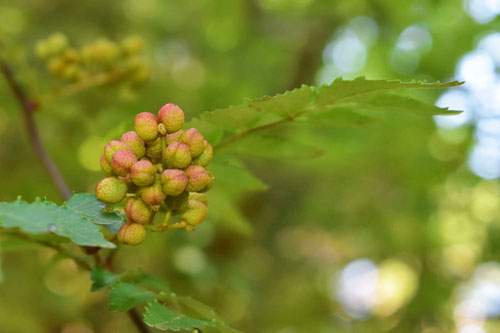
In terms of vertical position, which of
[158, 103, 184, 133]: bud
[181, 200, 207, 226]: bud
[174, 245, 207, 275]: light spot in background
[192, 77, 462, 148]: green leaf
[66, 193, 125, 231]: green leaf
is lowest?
[66, 193, 125, 231]: green leaf

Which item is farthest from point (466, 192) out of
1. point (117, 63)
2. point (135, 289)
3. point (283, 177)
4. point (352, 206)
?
point (135, 289)

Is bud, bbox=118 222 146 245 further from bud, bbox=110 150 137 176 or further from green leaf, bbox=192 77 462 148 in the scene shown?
green leaf, bbox=192 77 462 148

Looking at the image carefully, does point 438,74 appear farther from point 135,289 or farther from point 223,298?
point 135,289

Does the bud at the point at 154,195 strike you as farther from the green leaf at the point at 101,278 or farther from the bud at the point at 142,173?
the green leaf at the point at 101,278

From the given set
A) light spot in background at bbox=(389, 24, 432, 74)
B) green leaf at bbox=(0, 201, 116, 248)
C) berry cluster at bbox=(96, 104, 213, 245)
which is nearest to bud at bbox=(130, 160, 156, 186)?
berry cluster at bbox=(96, 104, 213, 245)

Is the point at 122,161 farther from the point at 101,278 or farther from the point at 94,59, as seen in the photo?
the point at 94,59

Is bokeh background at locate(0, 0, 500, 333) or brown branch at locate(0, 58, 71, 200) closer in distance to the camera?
brown branch at locate(0, 58, 71, 200)

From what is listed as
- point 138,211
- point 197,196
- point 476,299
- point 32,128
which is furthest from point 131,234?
point 476,299

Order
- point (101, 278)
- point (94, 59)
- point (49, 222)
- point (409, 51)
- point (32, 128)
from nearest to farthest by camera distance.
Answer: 1. point (49, 222)
2. point (101, 278)
3. point (32, 128)
4. point (94, 59)
5. point (409, 51)
